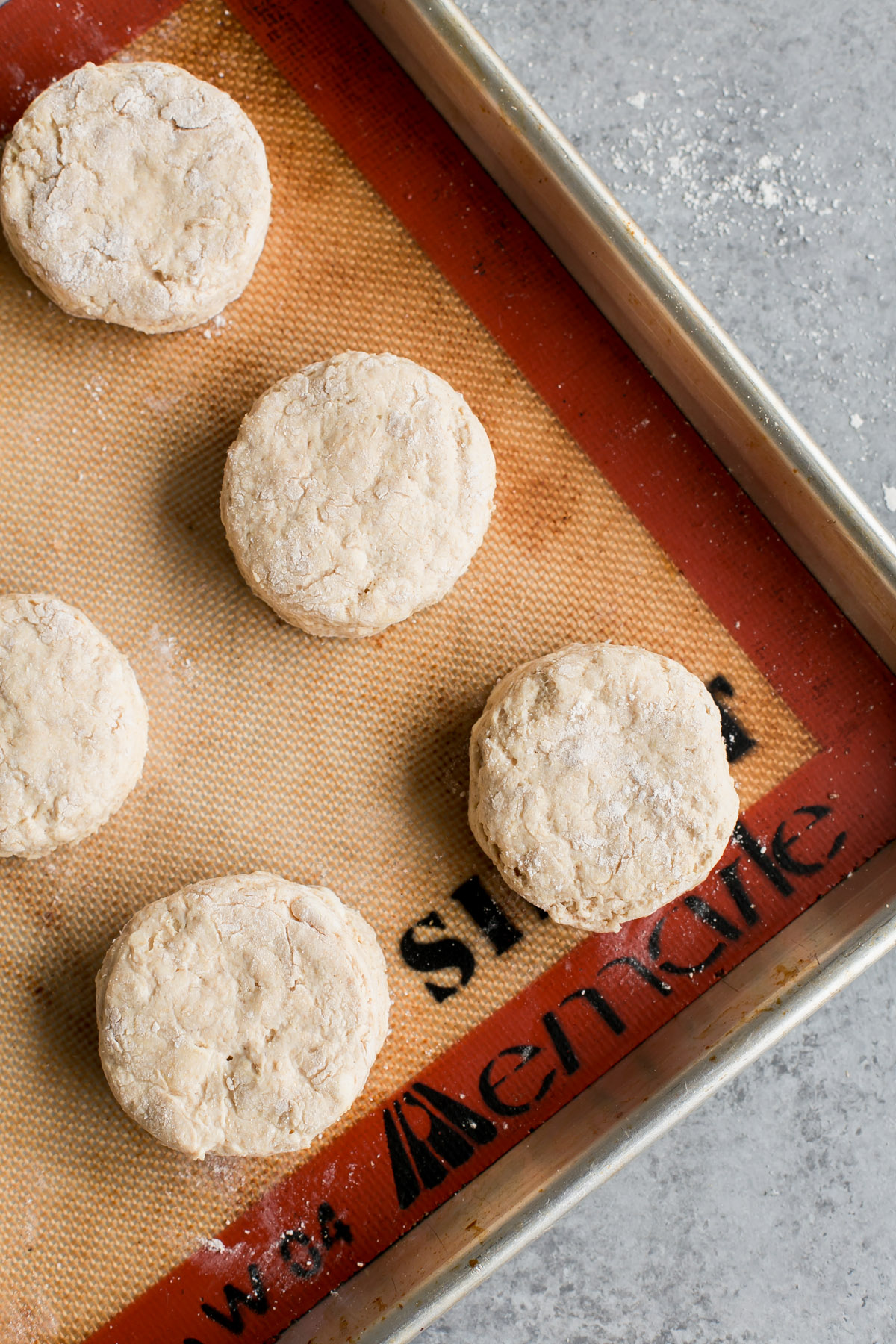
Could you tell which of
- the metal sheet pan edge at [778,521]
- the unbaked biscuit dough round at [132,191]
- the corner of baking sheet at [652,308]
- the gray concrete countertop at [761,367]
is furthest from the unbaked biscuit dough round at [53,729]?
the gray concrete countertop at [761,367]

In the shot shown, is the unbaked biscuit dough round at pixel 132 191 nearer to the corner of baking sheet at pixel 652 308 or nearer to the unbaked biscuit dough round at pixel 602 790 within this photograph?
the corner of baking sheet at pixel 652 308

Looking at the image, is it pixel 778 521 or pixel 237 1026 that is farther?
pixel 778 521

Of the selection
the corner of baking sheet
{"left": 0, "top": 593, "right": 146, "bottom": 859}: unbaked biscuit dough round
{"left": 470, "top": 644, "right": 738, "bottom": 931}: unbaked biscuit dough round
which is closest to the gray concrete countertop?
the corner of baking sheet

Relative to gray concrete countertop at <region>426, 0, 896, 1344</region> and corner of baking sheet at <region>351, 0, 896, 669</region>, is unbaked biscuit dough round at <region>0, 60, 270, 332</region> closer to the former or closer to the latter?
corner of baking sheet at <region>351, 0, 896, 669</region>

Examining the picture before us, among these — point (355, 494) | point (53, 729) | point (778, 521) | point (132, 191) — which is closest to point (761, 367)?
point (778, 521)

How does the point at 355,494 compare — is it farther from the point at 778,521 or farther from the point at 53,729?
the point at 778,521

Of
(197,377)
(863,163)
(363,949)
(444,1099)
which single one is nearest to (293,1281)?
(444,1099)

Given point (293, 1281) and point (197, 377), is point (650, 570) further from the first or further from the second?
point (293, 1281)
